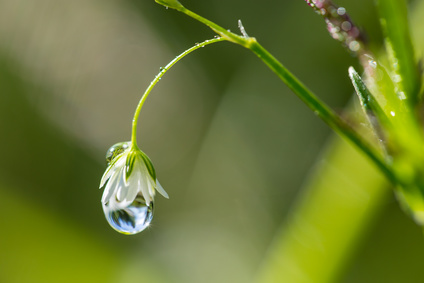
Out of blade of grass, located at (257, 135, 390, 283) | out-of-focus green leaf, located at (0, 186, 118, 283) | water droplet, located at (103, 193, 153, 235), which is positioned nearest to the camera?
water droplet, located at (103, 193, 153, 235)

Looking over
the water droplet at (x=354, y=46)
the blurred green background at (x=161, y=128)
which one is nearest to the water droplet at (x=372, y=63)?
the water droplet at (x=354, y=46)

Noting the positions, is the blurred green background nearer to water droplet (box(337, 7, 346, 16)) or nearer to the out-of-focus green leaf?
the out-of-focus green leaf

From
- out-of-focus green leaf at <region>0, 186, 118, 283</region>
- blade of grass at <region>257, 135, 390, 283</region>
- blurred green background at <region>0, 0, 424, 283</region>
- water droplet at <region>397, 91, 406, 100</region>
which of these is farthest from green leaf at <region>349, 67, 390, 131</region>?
out-of-focus green leaf at <region>0, 186, 118, 283</region>

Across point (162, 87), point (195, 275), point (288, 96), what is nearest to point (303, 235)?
point (195, 275)

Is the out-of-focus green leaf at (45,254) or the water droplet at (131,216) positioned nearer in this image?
the water droplet at (131,216)

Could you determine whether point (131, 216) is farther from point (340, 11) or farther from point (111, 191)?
point (340, 11)

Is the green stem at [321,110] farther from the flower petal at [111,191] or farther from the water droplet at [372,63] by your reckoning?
the flower petal at [111,191]
